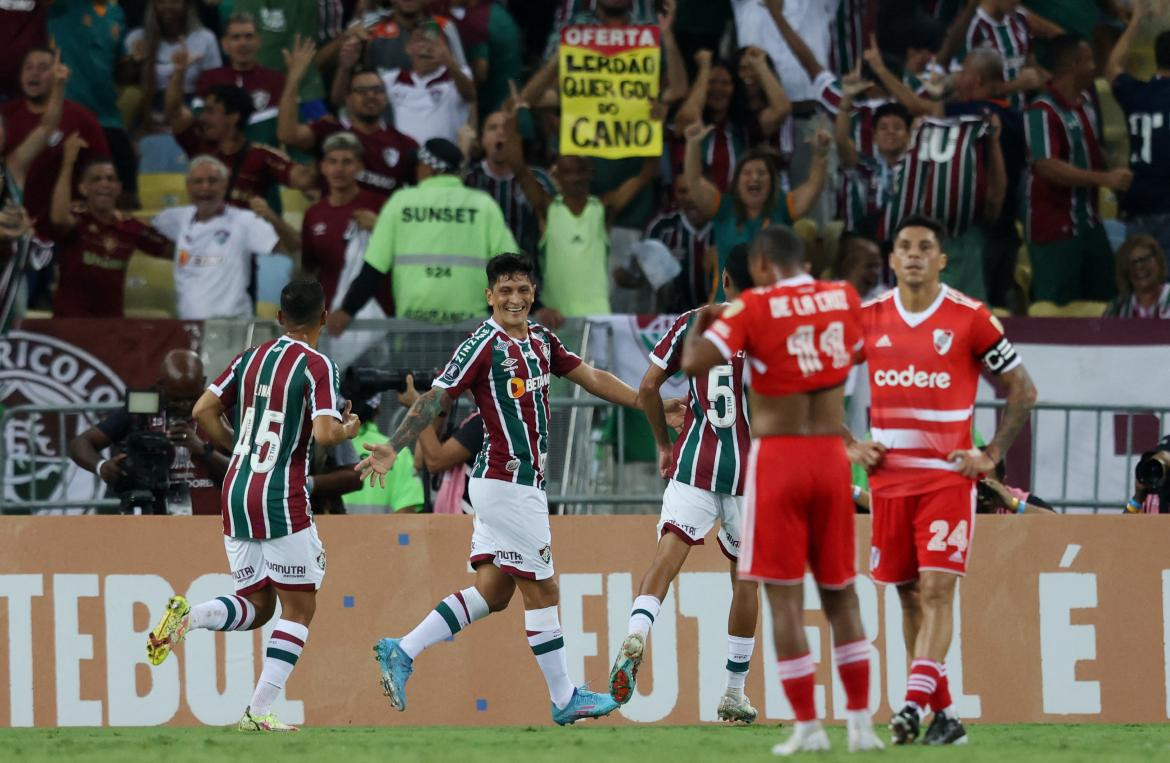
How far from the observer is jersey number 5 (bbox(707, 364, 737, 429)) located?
10789 mm

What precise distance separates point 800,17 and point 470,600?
26.8 ft

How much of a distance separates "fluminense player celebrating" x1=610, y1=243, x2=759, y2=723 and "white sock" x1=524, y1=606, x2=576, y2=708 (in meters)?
0.49

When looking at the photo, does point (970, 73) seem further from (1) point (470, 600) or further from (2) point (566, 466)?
(1) point (470, 600)

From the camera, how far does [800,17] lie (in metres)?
17.0

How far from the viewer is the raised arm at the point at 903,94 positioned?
52.8 feet

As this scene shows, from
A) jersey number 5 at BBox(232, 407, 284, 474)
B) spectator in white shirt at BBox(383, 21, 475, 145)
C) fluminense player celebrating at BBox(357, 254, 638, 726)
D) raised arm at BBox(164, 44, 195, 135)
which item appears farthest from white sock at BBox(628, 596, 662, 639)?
raised arm at BBox(164, 44, 195, 135)

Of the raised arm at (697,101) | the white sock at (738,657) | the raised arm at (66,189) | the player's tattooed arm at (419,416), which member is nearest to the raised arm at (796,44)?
the raised arm at (697,101)

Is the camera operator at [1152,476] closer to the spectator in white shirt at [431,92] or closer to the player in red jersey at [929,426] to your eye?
the player in red jersey at [929,426]

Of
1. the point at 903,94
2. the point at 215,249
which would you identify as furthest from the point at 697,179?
the point at 215,249

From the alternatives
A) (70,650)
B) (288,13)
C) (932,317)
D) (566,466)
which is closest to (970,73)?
(566,466)

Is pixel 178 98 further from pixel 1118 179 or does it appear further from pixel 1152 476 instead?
pixel 1152 476

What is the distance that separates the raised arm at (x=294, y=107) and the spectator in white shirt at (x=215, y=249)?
40.9 inches

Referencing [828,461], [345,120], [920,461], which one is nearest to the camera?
[828,461]

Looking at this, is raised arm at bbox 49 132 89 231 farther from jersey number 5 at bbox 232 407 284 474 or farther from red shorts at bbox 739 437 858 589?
red shorts at bbox 739 437 858 589
